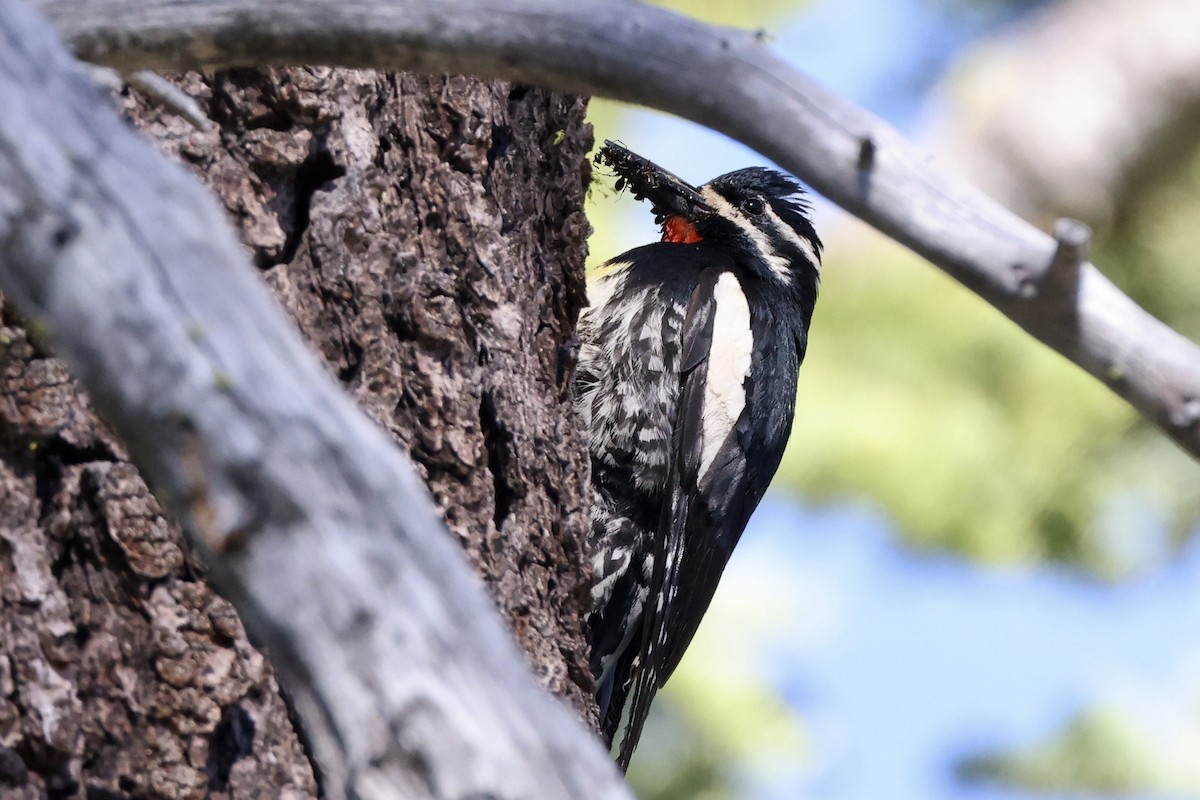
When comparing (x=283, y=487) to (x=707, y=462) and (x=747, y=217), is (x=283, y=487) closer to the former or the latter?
(x=707, y=462)

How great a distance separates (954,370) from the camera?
14.3ft

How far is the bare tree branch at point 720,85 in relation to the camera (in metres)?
0.83

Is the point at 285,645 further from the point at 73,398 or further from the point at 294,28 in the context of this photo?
the point at 73,398

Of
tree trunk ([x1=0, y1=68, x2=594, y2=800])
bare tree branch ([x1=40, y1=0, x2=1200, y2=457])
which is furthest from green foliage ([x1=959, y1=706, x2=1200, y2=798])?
bare tree branch ([x1=40, y1=0, x2=1200, y2=457])

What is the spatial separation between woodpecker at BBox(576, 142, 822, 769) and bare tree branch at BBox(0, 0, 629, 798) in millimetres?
1749

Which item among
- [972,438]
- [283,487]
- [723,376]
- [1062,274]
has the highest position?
[972,438]

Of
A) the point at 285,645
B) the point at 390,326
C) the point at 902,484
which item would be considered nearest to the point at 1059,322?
the point at 285,645

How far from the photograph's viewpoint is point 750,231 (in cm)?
305

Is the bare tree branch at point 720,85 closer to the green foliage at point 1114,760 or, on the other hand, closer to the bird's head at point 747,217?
the bird's head at point 747,217

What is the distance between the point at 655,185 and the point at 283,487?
230 centimetres

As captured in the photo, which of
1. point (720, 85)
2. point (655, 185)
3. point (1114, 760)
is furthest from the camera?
point (1114, 760)

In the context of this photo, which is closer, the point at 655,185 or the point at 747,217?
the point at 655,185

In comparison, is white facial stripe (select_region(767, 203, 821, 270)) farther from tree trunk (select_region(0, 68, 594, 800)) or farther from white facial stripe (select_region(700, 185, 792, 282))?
tree trunk (select_region(0, 68, 594, 800))

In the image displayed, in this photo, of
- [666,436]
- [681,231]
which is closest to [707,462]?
[666,436]
